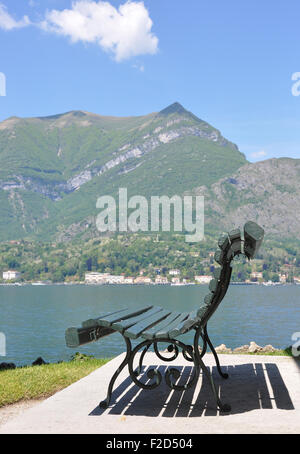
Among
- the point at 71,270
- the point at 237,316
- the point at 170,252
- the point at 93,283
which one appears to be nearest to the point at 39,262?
the point at 71,270

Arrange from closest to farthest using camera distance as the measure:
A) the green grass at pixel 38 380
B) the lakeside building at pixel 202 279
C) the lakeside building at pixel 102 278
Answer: the green grass at pixel 38 380, the lakeside building at pixel 202 279, the lakeside building at pixel 102 278

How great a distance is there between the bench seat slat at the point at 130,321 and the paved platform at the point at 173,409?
74cm

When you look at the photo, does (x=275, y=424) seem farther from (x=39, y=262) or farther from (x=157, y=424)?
(x=39, y=262)

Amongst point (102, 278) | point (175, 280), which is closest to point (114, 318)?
point (175, 280)

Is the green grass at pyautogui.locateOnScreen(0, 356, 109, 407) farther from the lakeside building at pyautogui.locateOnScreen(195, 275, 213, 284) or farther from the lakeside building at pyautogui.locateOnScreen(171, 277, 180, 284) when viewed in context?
the lakeside building at pyautogui.locateOnScreen(171, 277, 180, 284)

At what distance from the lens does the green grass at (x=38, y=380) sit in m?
5.54

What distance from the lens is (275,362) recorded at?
693cm

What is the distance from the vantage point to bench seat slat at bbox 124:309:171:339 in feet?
14.8

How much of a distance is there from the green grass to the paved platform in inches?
11.3

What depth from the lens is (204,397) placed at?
506cm

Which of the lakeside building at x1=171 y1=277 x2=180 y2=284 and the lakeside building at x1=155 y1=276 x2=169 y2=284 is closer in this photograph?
the lakeside building at x1=171 y1=277 x2=180 y2=284

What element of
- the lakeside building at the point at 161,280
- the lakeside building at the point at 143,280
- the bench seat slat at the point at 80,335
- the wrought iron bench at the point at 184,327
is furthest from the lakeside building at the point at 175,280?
the bench seat slat at the point at 80,335

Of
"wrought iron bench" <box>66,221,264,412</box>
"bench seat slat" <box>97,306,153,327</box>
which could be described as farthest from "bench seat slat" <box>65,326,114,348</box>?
"bench seat slat" <box>97,306,153,327</box>

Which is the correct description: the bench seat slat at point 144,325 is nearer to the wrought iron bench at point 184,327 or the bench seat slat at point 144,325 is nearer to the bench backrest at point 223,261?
the wrought iron bench at point 184,327
